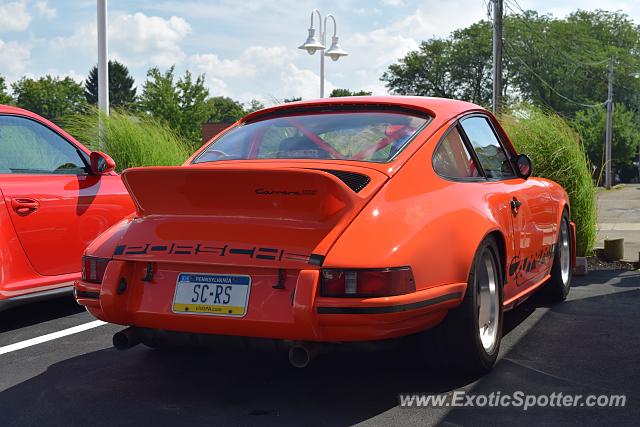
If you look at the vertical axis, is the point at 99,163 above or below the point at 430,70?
below

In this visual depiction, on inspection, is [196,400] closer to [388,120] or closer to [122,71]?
[388,120]

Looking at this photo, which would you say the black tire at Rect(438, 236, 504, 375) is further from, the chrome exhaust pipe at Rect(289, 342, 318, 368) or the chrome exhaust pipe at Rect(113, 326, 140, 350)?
the chrome exhaust pipe at Rect(113, 326, 140, 350)

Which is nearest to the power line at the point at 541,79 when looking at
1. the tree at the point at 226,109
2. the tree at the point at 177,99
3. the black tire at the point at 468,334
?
the tree at the point at 177,99

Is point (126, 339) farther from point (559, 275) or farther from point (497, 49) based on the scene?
point (497, 49)

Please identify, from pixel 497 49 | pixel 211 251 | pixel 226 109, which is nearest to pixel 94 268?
pixel 211 251

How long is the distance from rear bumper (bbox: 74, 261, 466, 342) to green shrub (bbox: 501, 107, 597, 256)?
5727mm

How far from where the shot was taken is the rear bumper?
336 cm

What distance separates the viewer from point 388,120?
14.3 feet

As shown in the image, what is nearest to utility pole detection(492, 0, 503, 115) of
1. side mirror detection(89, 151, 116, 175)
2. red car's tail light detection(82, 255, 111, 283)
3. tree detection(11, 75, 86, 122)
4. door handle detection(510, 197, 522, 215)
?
side mirror detection(89, 151, 116, 175)

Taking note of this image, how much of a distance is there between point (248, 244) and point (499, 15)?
23.5 m

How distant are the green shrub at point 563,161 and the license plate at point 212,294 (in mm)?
6253

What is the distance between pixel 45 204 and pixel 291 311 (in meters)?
2.93

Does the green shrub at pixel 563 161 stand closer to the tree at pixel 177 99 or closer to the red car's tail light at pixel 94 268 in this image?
the red car's tail light at pixel 94 268

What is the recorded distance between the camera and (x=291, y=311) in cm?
341
